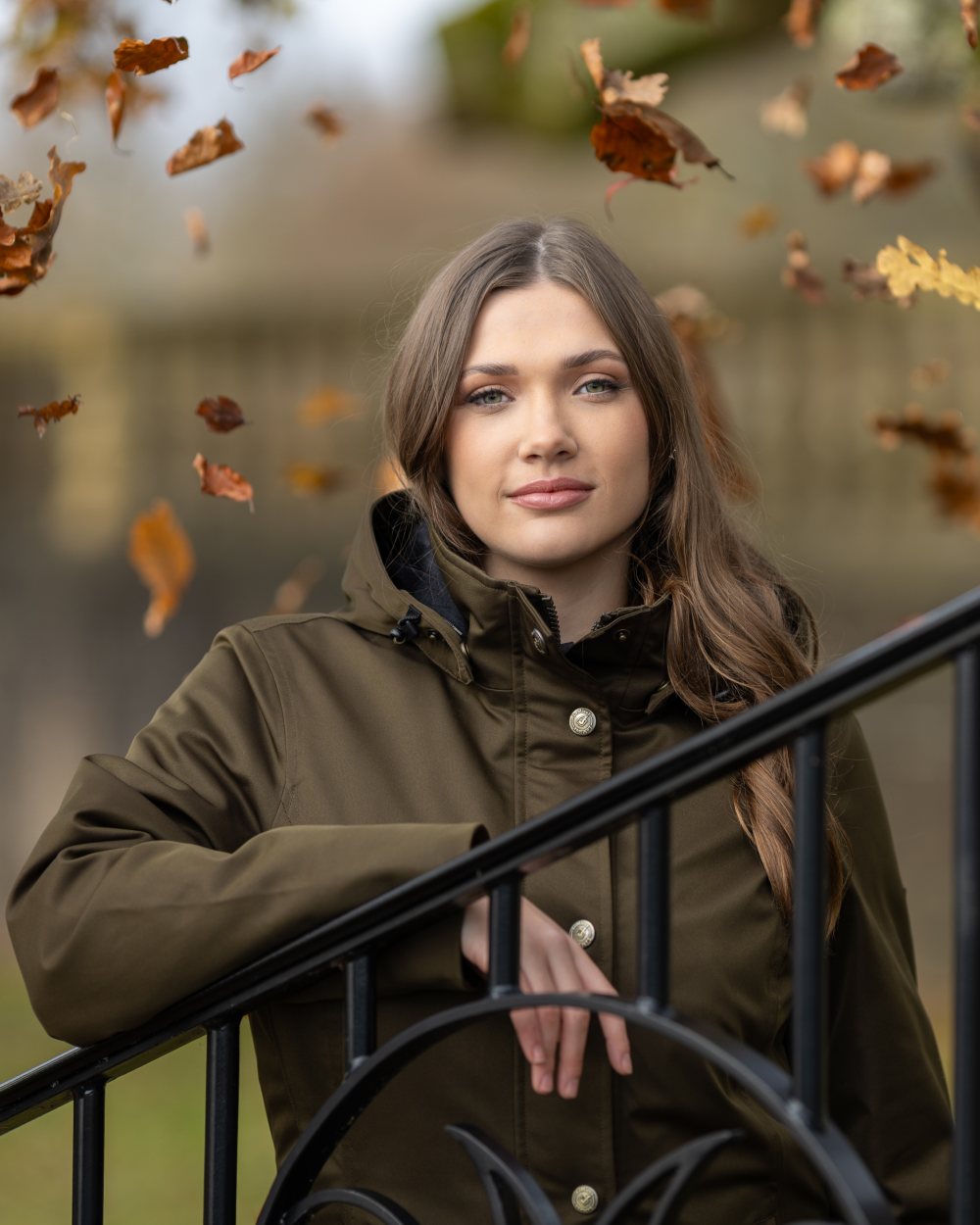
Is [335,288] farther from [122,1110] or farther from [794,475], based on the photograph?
[122,1110]

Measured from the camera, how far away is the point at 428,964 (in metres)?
1.56

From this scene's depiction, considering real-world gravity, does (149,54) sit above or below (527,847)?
above

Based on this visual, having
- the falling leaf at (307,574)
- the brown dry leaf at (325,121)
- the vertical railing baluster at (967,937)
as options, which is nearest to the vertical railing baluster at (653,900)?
the vertical railing baluster at (967,937)

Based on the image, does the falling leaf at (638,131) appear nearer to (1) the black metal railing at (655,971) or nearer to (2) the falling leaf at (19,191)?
(2) the falling leaf at (19,191)

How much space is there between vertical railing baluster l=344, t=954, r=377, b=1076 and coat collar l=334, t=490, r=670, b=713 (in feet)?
1.80

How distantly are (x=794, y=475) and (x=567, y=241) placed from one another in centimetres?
541

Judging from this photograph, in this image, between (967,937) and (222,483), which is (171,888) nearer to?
(967,937)

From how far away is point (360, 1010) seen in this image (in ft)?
4.88

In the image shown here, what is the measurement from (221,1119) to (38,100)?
5.37 ft

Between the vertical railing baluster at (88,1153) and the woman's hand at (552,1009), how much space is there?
400mm

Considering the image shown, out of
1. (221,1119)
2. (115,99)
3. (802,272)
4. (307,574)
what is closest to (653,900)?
(221,1119)

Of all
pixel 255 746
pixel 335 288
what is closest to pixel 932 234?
pixel 335 288

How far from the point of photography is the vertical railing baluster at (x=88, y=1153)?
1658 mm

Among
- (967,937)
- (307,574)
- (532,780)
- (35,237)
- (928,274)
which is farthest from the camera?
(307,574)
